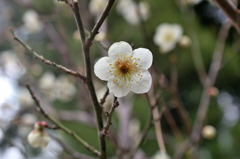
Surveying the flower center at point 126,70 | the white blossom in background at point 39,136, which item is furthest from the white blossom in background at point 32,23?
the flower center at point 126,70

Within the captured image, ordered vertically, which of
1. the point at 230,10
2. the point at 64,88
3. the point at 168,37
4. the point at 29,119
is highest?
the point at 230,10

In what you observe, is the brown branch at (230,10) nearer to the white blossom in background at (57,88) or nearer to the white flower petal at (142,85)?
the white flower petal at (142,85)

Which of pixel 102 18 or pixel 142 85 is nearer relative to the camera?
pixel 102 18

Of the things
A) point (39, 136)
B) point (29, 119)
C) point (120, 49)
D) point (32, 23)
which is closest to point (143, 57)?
point (120, 49)

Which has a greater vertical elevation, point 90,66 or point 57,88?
point 90,66

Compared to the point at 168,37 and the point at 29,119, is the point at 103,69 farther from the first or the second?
the point at 29,119

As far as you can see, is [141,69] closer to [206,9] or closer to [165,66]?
[165,66]

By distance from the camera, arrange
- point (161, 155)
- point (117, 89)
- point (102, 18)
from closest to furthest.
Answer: point (102, 18), point (117, 89), point (161, 155)
